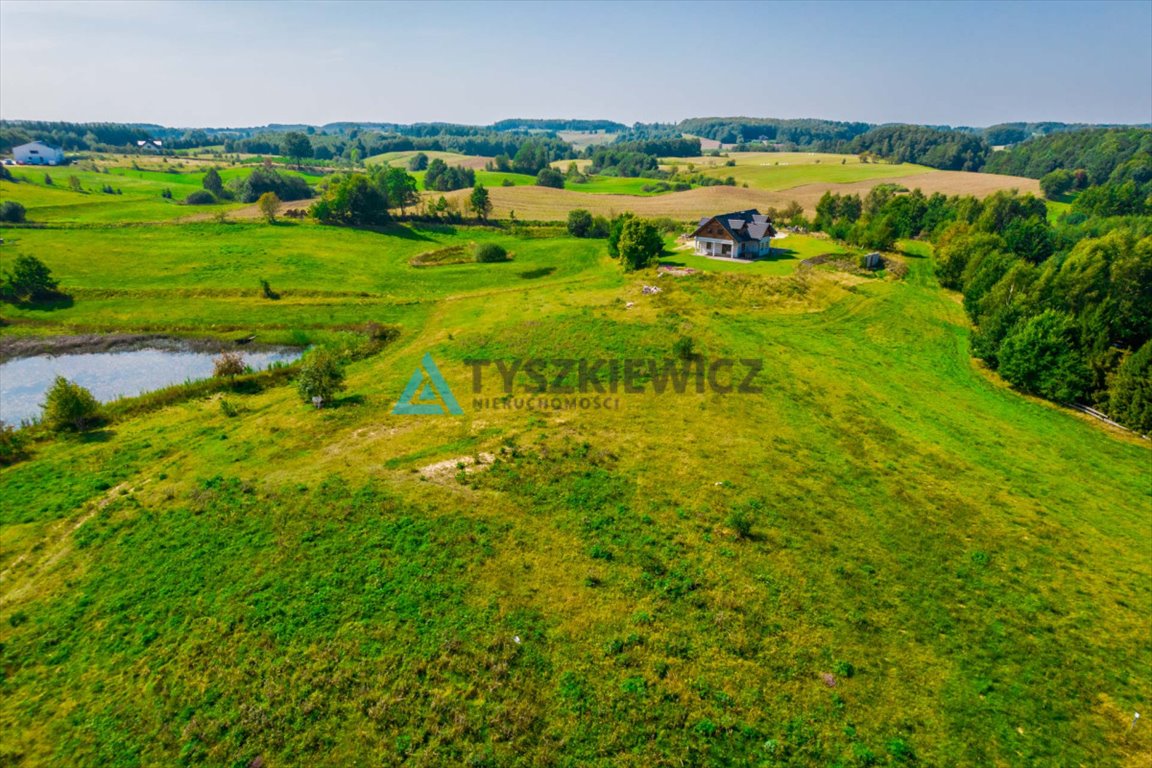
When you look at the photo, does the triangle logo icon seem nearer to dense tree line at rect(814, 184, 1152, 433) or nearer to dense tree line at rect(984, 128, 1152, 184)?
dense tree line at rect(814, 184, 1152, 433)

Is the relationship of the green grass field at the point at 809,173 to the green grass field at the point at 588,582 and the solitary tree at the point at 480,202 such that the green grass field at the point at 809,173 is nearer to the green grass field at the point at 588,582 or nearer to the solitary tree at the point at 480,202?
the solitary tree at the point at 480,202

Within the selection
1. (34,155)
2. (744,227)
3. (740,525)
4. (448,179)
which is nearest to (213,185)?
(448,179)

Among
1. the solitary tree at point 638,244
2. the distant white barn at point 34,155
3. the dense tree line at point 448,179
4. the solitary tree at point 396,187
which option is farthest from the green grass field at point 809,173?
the distant white barn at point 34,155

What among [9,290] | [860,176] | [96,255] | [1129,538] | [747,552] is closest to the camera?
[747,552]

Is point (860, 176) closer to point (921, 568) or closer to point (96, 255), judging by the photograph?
point (921, 568)

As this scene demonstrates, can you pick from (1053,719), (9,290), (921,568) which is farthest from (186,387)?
(1053,719)

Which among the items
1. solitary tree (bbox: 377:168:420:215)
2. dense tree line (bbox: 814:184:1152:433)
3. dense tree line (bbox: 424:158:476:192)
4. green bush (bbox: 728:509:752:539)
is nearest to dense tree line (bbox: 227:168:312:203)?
solitary tree (bbox: 377:168:420:215)
